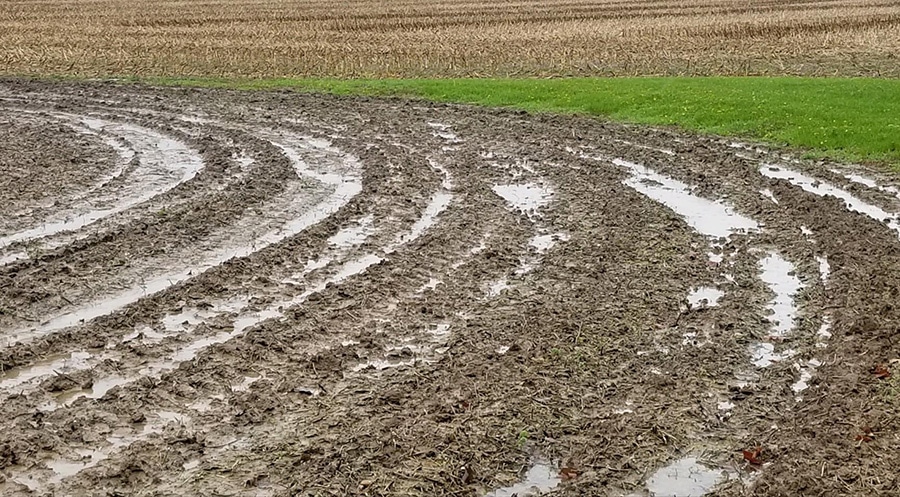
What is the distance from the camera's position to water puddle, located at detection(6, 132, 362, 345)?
10.9 meters

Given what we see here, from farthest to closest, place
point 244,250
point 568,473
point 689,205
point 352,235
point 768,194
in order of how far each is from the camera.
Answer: point 768,194 < point 689,205 < point 352,235 < point 244,250 < point 568,473

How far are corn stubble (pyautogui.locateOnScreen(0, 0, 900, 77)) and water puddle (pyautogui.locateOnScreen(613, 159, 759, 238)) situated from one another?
660 inches

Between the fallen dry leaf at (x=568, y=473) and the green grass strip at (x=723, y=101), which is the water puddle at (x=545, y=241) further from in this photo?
the green grass strip at (x=723, y=101)

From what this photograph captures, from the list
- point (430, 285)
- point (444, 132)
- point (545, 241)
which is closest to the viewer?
point (430, 285)

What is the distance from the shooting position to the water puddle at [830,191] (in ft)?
49.6

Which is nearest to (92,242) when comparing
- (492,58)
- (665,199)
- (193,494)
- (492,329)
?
(492,329)

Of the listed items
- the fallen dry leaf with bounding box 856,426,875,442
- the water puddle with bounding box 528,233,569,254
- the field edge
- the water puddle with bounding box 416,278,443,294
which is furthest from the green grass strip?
the fallen dry leaf with bounding box 856,426,875,442

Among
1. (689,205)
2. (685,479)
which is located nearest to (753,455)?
(685,479)

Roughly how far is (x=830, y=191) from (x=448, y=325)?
844 centimetres

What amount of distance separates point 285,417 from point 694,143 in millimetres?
14015

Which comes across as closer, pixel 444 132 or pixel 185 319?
pixel 185 319

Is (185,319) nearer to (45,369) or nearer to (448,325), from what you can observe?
(45,369)

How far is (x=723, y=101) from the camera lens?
81.5 feet

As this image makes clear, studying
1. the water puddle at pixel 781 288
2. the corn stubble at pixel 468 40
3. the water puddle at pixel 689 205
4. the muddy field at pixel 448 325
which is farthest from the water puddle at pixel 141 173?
the corn stubble at pixel 468 40
